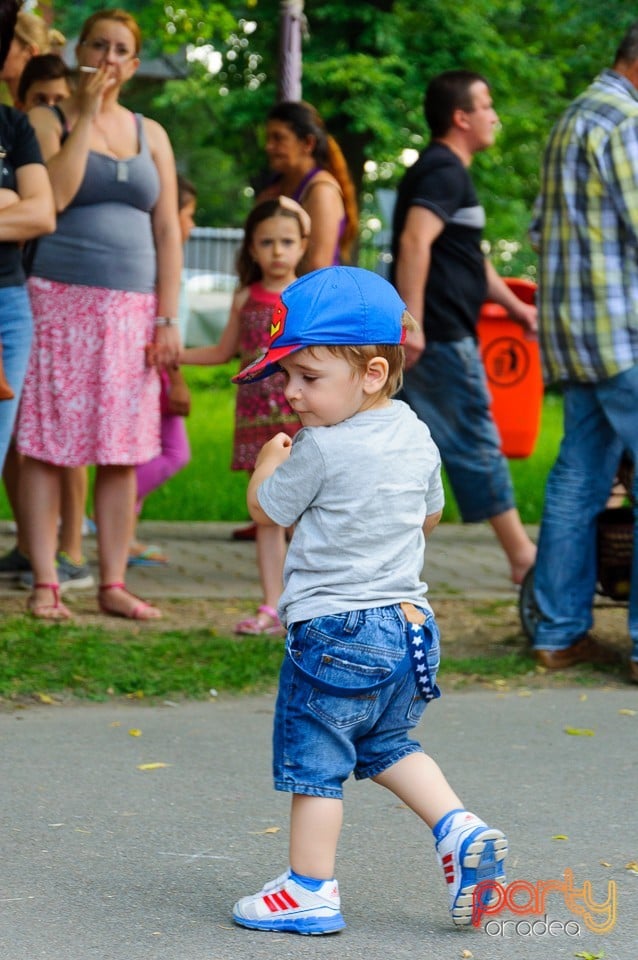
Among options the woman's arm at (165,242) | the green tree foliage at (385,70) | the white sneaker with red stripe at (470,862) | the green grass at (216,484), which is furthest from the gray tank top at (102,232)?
the green tree foliage at (385,70)

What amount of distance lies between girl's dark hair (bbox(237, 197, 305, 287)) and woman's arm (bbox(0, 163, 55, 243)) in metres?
0.94

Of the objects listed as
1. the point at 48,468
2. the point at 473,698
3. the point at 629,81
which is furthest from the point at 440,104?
the point at 473,698

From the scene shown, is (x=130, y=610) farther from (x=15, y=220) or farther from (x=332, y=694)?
(x=332, y=694)

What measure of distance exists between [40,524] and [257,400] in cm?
99

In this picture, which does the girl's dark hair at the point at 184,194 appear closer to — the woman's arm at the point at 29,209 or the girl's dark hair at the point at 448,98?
the girl's dark hair at the point at 448,98

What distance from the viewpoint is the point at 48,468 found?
6531 mm

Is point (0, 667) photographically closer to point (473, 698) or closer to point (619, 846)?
point (473, 698)

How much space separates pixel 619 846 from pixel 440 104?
4.01 m

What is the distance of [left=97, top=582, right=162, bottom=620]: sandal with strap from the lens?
6602 millimetres

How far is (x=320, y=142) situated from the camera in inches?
269

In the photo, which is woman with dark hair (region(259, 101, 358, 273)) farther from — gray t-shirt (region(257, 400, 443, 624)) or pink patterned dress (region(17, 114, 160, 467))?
gray t-shirt (region(257, 400, 443, 624))

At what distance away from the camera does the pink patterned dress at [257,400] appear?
6.51m

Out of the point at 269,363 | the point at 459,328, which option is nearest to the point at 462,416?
the point at 459,328

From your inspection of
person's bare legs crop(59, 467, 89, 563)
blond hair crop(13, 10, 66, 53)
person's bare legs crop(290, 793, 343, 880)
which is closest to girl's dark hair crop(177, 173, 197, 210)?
blond hair crop(13, 10, 66, 53)
